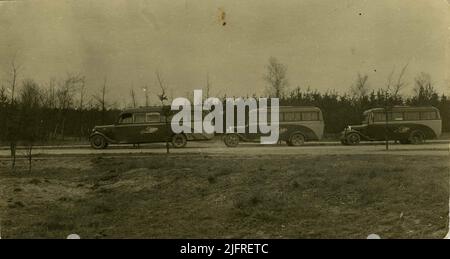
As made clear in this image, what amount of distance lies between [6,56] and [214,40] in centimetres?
341

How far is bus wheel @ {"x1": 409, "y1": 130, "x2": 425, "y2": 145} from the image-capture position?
13523 millimetres

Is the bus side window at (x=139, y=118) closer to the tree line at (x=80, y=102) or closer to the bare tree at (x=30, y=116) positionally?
the tree line at (x=80, y=102)

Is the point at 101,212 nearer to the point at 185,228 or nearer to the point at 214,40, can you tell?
the point at 185,228

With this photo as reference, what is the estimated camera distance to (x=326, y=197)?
747 cm

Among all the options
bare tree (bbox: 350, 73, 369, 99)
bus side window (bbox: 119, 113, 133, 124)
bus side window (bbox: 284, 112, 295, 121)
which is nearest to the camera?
bare tree (bbox: 350, 73, 369, 99)

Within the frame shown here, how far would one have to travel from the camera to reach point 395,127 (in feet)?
46.6

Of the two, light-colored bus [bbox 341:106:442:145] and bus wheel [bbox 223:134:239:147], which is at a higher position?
light-colored bus [bbox 341:106:442:145]

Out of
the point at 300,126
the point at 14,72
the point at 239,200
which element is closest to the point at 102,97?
the point at 14,72

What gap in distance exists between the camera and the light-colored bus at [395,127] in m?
12.4

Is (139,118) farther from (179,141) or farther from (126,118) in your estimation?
(179,141)

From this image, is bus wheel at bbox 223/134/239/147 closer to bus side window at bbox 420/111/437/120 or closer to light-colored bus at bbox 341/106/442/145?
light-colored bus at bbox 341/106/442/145

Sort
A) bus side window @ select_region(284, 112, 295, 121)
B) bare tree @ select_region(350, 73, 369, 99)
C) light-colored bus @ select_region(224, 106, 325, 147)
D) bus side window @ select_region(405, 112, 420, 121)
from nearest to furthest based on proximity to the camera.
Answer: bare tree @ select_region(350, 73, 369, 99)
bus side window @ select_region(405, 112, 420, 121)
bus side window @ select_region(284, 112, 295, 121)
light-colored bus @ select_region(224, 106, 325, 147)

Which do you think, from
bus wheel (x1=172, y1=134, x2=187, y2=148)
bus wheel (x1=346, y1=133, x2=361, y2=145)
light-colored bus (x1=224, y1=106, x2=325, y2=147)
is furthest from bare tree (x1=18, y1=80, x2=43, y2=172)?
bus wheel (x1=346, y1=133, x2=361, y2=145)
